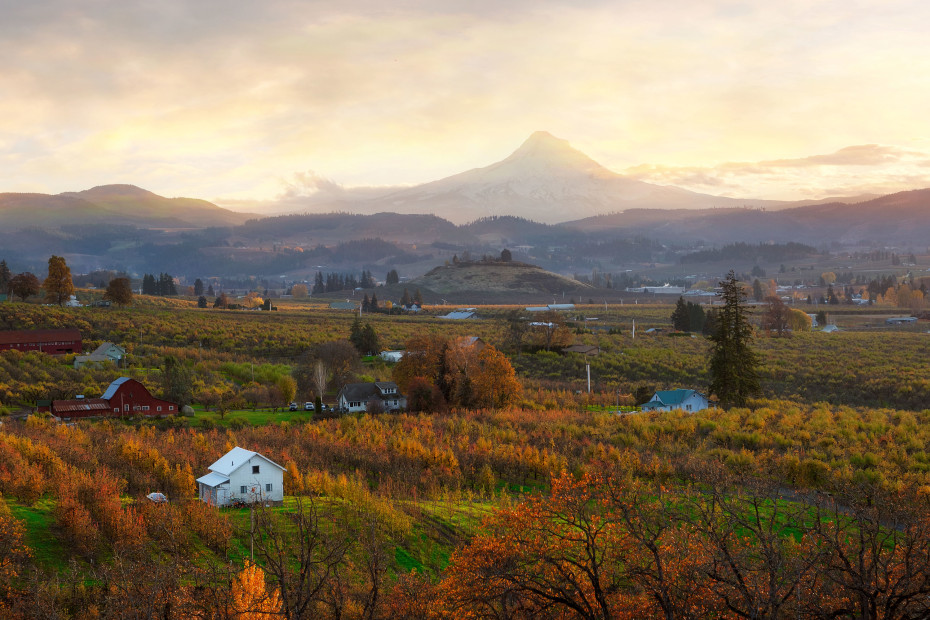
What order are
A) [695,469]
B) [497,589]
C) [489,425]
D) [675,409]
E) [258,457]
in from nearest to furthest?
[497,589], [258,457], [695,469], [489,425], [675,409]

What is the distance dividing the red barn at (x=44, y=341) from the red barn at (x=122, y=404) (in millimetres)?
20552

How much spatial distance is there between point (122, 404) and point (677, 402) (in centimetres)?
3198

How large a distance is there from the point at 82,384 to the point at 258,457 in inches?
1125

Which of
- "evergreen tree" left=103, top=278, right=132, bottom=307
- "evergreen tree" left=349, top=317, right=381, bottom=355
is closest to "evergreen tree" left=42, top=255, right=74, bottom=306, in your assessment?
"evergreen tree" left=103, top=278, right=132, bottom=307

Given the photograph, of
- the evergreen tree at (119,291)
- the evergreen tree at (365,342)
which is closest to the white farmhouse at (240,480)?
the evergreen tree at (365,342)

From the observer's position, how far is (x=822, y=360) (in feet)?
208

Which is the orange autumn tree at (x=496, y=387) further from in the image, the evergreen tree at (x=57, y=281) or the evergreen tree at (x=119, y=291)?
the evergreen tree at (x=57, y=281)

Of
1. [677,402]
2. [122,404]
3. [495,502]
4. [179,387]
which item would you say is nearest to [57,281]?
[179,387]

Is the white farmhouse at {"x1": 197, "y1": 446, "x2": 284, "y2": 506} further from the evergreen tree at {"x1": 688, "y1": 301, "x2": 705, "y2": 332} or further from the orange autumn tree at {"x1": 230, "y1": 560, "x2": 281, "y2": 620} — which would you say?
the evergreen tree at {"x1": 688, "y1": 301, "x2": 705, "y2": 332}

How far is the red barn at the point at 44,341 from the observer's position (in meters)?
58.6

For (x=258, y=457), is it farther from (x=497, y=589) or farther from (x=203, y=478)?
(x=497, y=589)

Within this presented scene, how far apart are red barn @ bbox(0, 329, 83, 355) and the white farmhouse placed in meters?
41.7

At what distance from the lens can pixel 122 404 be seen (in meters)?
42.1

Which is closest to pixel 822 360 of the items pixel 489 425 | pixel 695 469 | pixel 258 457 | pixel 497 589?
pixel 489 425
